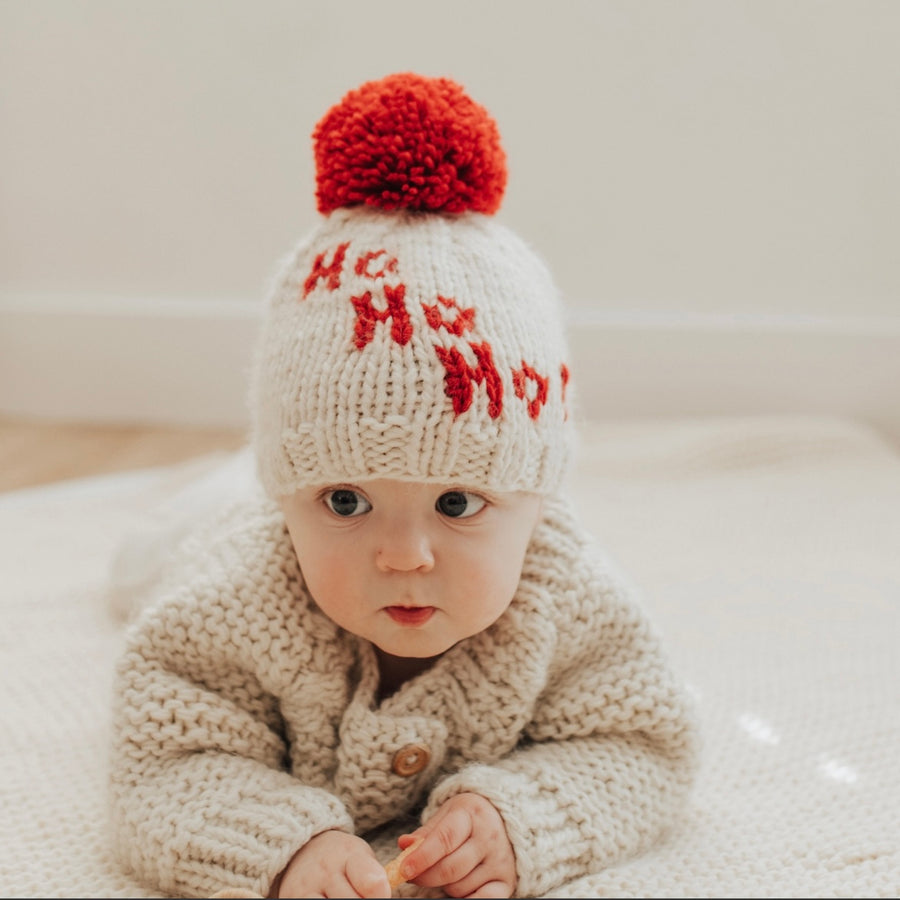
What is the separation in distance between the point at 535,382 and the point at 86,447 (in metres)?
1.30

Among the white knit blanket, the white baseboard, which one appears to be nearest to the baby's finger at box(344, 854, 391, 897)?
the white knit blanket

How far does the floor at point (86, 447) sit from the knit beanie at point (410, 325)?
103cm

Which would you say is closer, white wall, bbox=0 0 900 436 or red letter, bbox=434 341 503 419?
red letter, bbox=434 341 503 419

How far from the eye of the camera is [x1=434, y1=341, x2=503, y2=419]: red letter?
69 centimetres

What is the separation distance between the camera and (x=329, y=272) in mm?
742

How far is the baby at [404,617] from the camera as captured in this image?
0.70 m

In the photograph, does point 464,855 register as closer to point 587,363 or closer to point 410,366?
point 410,366

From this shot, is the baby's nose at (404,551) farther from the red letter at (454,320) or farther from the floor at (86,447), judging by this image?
the floor at (86,447)

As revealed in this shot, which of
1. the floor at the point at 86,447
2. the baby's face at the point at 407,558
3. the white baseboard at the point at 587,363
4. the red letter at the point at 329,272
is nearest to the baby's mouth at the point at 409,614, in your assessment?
the baby's face at the point at 407,558

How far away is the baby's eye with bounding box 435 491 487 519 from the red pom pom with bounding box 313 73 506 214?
0.66 ft

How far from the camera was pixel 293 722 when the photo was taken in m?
0.80

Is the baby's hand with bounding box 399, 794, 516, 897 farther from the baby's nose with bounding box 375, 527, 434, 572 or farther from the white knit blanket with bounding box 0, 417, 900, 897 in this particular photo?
the baby's nose with bounding box 375, 527, 434, 572

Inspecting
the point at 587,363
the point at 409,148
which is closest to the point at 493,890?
the point at 409,148

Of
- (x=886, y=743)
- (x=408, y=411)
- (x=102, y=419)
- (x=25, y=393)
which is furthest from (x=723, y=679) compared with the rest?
(x=25, y=393)
